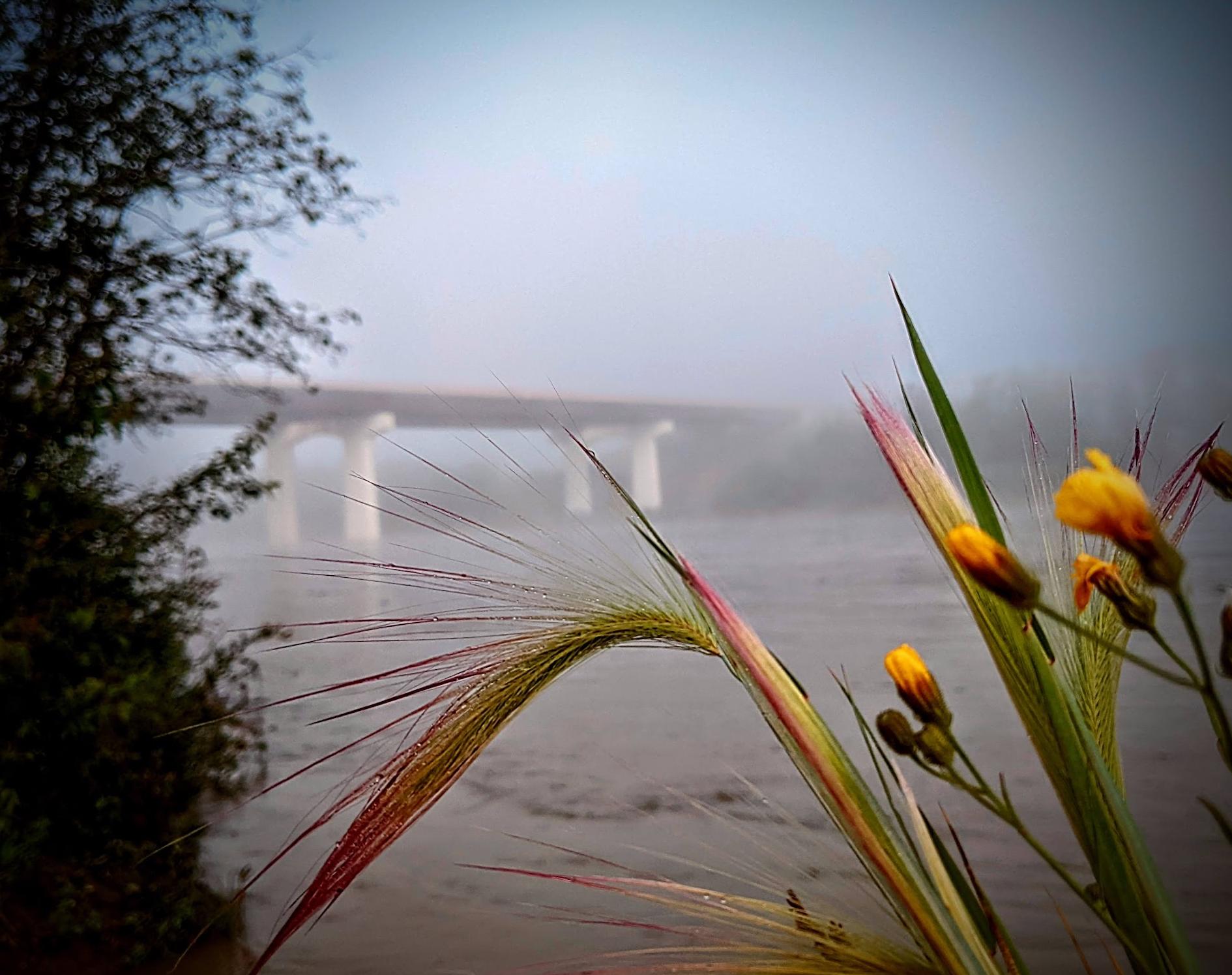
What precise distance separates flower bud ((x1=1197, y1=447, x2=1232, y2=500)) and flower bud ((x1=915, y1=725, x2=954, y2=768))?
183 mm

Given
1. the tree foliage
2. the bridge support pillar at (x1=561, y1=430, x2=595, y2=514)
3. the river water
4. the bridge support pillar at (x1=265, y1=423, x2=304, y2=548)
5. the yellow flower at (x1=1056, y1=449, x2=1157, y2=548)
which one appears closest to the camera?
the yellow flower at (x1=1056, y1=449, x2=1157, y2=548)

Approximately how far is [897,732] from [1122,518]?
0.55ft

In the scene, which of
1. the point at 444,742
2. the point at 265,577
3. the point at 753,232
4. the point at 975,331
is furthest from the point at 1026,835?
the point at 265,577

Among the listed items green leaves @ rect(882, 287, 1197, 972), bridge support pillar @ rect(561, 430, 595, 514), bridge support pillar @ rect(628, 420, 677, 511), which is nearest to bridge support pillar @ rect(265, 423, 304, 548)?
bridge support pillar @ rect(561, 430, 595, 514)

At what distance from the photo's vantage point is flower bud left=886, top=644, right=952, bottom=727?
1.51 feet

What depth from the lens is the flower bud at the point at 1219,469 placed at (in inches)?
18.6

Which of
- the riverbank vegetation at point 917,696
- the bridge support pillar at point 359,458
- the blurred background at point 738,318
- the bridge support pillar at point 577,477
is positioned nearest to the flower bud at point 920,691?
the riverbank vegetation at point 917,696

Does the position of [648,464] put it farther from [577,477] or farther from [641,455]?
[577,477]

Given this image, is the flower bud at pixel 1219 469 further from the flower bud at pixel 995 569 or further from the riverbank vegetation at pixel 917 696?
the flower bud at pixel 995 569

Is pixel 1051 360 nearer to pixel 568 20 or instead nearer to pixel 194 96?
pixel 568 20

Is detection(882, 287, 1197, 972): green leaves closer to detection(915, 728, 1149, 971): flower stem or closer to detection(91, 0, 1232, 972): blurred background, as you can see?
detection(915, 728, 1149, 971): flower stem

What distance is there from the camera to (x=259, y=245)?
2.01 metres

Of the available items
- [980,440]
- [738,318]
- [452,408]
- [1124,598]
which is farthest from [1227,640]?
[452,408]

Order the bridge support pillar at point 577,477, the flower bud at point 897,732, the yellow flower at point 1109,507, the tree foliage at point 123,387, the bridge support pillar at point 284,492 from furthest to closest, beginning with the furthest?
the bridge support pillar at point 284,492 < the bridge support pillar at point 577,477 < the tree foliage at point 123,387 < the flower bud at point 897,732 < the yellow flower at point 1109,507
